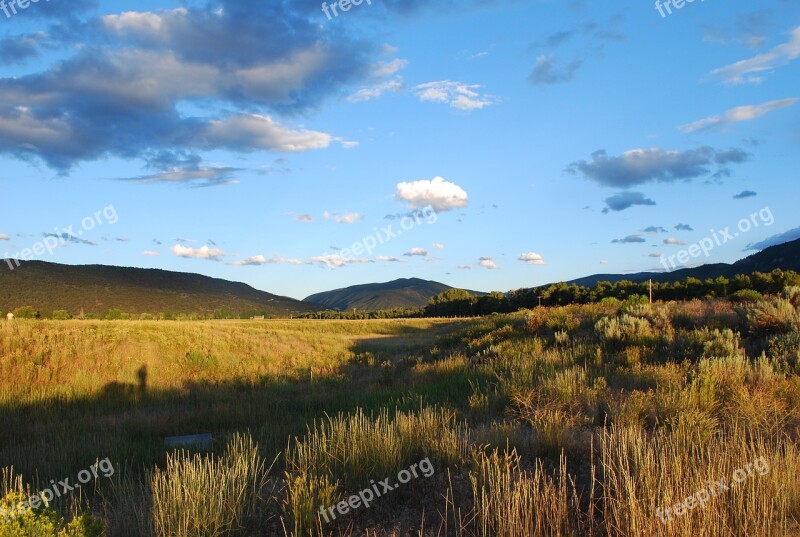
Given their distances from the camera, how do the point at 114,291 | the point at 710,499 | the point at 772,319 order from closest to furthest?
the point at 710,499 < the point at 772,319 < the point at 114,291

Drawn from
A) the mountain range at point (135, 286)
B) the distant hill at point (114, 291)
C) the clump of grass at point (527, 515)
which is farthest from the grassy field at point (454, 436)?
the mountain range at point (135, 286)

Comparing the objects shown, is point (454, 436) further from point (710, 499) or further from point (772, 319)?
point (772, 319)

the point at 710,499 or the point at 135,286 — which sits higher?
the point at 135,286

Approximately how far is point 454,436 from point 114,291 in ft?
426

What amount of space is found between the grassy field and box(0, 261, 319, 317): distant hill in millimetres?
77915

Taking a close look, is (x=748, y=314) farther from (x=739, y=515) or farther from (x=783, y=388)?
(x=739, y=515)

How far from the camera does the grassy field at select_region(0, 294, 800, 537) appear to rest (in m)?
4.08

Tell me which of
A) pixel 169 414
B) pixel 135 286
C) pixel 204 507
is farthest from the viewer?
pixel 135 286

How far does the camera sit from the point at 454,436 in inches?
221

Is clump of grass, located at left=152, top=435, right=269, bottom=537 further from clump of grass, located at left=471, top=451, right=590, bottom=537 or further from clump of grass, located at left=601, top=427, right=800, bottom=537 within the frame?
clump of grass, located at left=601, top=427, right=800, bottom=537

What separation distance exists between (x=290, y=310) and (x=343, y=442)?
577 feet

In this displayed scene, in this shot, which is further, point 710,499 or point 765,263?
point 765,263

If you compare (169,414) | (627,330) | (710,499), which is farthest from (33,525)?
(627,330)

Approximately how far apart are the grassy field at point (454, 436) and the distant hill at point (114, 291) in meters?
77.9
